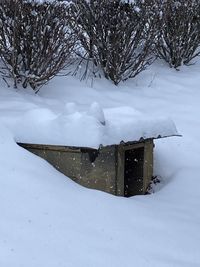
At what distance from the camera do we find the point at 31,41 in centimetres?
698

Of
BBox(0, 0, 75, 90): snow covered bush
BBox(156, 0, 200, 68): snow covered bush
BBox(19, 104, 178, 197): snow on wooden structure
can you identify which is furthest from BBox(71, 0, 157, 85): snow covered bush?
BBox(19, 104, 178, 197): snow on wooden structure

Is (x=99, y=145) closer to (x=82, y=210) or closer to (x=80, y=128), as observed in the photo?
(x=80, y=128)

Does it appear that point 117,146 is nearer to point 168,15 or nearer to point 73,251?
point 73,251

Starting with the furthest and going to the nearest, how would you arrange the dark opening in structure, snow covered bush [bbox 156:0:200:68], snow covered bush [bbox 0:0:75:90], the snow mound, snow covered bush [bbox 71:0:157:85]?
snow covered bush [bbox 156:0:200:68], snow covered bush [bbox 71:0:157:85], snow covered bush [bbox 0:0:75:90], the dark opening in structure, the snow mound

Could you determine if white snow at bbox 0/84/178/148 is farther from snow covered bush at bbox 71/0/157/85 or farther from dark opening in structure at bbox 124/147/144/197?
snow covered bush at bbox 71/0/157/85

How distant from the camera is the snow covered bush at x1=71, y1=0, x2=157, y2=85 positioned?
811cm

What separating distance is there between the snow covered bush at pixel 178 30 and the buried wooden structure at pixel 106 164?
3.76 m

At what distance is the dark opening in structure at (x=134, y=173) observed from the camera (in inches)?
224

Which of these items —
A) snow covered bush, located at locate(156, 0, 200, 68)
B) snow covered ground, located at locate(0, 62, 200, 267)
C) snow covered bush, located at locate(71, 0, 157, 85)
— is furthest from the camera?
snow covered bush, located at locate(156, 0, 200, 68)

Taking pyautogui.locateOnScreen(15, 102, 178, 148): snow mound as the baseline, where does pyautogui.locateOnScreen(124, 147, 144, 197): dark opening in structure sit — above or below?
below

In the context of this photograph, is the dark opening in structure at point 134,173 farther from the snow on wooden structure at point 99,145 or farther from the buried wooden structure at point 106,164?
the snow on wooden structure at point 99,145

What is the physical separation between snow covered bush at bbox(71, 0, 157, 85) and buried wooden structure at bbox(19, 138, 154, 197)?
2711mm

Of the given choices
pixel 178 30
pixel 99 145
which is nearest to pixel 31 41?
pixel 99 145

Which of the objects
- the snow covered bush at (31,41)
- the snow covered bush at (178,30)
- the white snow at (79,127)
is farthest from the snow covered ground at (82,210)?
the snow covered bush at (178,30)
